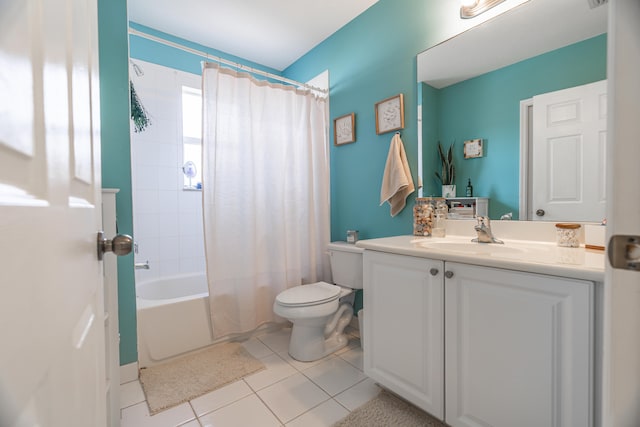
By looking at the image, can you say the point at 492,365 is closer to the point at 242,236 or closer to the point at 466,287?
the point at 466,287

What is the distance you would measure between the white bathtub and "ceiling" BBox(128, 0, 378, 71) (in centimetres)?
213

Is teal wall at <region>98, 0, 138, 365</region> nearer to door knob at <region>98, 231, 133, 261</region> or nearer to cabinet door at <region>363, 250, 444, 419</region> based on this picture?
door knob at <region>98, 231, 133, 261</region>

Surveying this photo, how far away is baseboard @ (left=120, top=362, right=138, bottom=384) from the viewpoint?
1602mm

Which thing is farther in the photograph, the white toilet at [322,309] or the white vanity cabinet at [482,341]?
the white toilet at [322,309]

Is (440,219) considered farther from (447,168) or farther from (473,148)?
(473,148)

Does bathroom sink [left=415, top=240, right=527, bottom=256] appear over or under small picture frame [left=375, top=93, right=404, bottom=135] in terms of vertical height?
under

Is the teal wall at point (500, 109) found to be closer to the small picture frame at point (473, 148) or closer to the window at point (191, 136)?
the small picture frame at point (473, 148)

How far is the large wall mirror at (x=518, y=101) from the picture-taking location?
123 cm

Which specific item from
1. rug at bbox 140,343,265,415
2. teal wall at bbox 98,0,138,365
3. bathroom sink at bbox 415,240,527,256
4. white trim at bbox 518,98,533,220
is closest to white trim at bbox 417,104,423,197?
bathroom sink at bbox 415,240,527,256

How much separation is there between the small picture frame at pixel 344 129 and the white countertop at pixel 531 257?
118 centimetres

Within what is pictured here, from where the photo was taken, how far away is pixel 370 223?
2.25 metres

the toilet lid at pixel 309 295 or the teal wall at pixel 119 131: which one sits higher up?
the teal wall at pixel 119 131

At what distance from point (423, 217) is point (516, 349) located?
93cm

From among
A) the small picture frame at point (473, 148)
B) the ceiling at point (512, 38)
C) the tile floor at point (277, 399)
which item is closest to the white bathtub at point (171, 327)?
the tile floor at point (277, 399)
